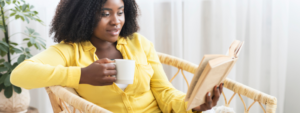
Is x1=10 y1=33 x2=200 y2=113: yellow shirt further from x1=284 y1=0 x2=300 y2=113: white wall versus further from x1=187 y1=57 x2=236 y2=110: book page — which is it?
x1=284 y1=0 x2=300 y2=113: white wall

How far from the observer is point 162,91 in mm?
1034

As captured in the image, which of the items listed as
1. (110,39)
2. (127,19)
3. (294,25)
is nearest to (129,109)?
(110,39)

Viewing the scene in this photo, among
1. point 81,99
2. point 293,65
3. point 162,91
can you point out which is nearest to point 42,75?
point 81,99

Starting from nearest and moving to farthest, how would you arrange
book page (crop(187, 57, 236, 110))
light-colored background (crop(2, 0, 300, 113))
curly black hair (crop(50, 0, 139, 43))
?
book page (crop(187, 57, 236, 110)) < curly black hair (crop(50, 0, 139, 43)) < light-colored background (crop(2, 0, 300, 113))

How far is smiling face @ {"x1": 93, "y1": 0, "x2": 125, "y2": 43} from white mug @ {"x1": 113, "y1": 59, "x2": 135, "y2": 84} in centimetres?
20

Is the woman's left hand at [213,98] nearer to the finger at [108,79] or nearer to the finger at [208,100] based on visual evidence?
the finger at [208,100]

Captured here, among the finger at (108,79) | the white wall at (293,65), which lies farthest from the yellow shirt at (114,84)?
the white wall at (293,65)

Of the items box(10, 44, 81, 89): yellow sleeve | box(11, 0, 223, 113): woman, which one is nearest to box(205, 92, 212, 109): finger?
box(11, 0, 223, 113): woman

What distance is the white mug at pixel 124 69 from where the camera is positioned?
2.42 ft

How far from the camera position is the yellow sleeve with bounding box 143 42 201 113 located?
0.97 m

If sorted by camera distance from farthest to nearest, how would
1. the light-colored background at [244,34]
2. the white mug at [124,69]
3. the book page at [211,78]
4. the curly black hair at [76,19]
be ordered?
the light-colored background at [244,34], the curly black hair at [76,19], the white mug at [124,69], the book page at [211,78]

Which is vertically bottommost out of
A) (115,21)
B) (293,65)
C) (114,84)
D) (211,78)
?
(293,65)

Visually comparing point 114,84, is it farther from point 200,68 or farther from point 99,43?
point 200,68

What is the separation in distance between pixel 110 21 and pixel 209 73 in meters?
0.44
